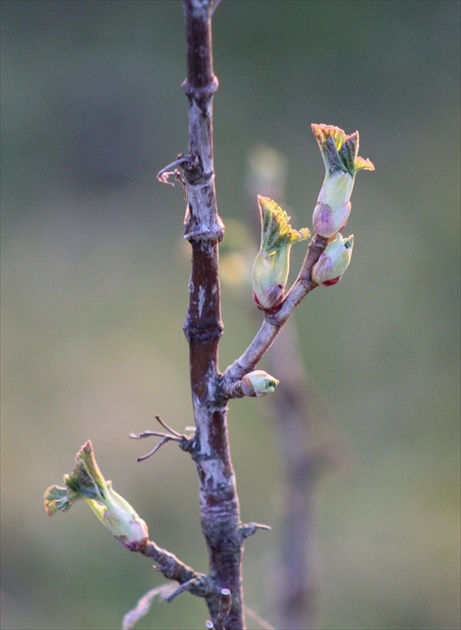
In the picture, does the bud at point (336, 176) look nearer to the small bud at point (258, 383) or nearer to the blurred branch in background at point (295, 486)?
the small bud at point (258, 383)

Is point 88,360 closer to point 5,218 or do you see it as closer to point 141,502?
point 141,502

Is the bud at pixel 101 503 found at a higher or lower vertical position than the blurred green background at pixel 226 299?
lower

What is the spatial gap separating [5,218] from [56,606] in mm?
2072

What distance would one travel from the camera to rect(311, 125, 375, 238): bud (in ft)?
1.35

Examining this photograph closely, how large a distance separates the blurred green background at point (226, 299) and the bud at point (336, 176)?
46 cm

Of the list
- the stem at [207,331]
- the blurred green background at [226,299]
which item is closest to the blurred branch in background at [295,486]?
the blurred green background at [226,299]

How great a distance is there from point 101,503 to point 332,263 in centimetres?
19

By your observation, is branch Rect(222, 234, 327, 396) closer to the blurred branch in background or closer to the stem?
the stem

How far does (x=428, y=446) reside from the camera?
2270 millimetres

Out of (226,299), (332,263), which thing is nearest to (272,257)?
(332,263)

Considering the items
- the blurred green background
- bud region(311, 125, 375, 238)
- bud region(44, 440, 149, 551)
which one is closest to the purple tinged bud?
bud region(311, 125, 375, 238)

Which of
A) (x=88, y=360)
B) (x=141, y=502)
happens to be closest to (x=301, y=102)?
(x=88, y=360)

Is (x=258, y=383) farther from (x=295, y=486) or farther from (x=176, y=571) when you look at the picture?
(x=295, y=486)

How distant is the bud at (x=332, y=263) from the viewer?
16.3 inches
